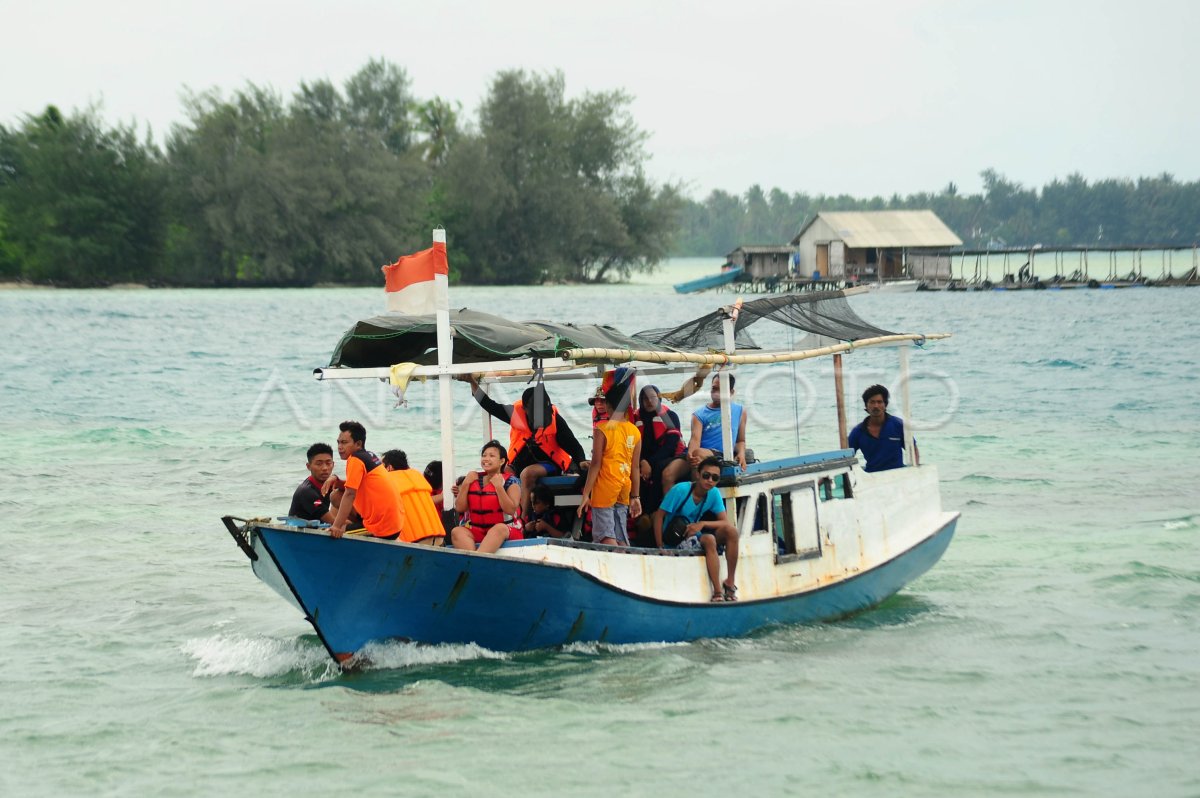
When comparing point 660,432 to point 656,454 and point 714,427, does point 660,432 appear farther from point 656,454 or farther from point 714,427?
point 714,427

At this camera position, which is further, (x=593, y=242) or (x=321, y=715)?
(x=593, y=242)

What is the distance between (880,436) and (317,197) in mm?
77590

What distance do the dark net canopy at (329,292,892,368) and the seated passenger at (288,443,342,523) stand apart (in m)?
1.01

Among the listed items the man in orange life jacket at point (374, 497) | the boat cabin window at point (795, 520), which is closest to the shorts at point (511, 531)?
the man in orange life jacket at point (374, 497)

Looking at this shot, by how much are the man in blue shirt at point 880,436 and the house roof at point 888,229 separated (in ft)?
236

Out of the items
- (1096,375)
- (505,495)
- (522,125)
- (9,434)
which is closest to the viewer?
(505,495)

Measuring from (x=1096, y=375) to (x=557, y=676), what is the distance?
31749 mm

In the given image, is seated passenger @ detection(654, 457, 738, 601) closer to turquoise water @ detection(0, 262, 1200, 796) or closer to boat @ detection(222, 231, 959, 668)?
boat @ detection(222, 231, 959, 668)

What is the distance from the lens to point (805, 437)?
25.5 metres

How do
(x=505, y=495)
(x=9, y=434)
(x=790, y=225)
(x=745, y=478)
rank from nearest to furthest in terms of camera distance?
(x=505, y=495), (x=745, y=478), (x=9, y=434), (x=790, y=225)

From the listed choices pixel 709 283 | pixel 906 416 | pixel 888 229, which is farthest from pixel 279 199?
pixel 906 416

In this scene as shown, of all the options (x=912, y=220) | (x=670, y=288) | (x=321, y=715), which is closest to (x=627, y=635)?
(x=321, y=715)

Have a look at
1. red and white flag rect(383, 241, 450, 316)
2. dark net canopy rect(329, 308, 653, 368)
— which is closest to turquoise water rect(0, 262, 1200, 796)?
dark net canopy rect(329, 308, 653, 368)

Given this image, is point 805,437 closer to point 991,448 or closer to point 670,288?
point 991,448
